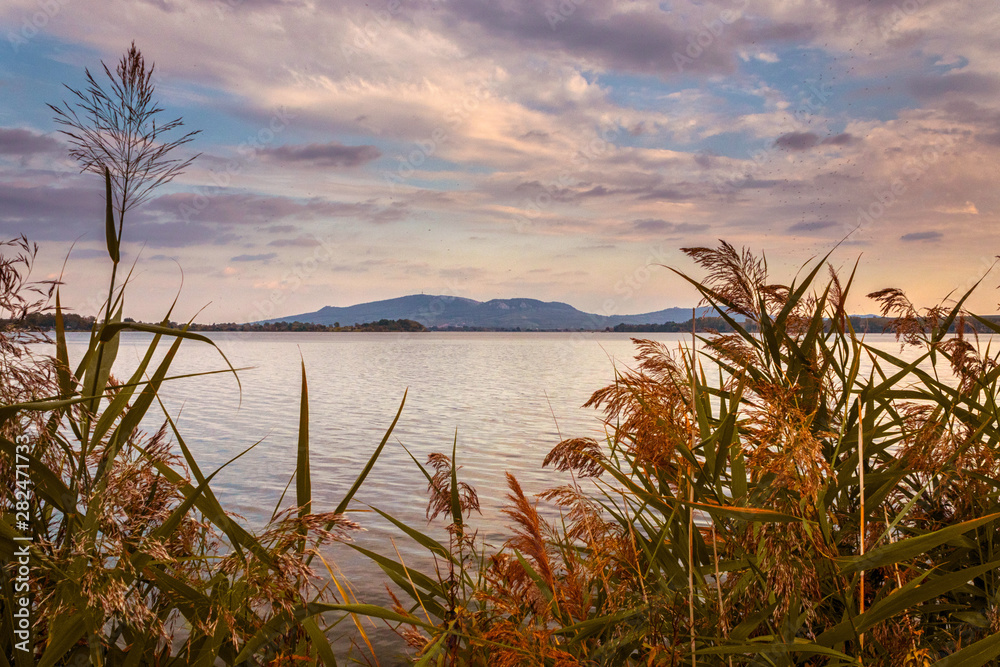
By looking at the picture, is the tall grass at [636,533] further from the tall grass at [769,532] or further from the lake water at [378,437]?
the lake water at [378,437]

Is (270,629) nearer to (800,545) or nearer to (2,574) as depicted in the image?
(2,574)

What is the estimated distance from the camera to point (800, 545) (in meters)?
1.87

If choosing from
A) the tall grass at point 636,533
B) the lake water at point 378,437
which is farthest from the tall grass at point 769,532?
the lake water at point 378,437

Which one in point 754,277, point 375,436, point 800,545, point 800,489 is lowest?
point 375,436

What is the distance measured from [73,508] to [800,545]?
2196 mm

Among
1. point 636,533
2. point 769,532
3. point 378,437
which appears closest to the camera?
point 769,532

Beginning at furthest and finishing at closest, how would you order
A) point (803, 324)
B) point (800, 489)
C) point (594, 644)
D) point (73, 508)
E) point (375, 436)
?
1. point (375, 436)
2. point (803, 324)
3. point (594, 644)
4. point (73, 508)
5. point (800, 489)

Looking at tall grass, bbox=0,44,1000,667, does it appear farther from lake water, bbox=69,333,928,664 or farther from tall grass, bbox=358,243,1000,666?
lake water, bbox=69,333,928,664

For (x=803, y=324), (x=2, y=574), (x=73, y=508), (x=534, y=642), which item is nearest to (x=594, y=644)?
(x=534, y=642)

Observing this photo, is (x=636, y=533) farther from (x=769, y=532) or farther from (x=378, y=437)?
(x=378, y=437)

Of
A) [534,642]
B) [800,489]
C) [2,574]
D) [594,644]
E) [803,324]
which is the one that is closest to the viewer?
[800,489]

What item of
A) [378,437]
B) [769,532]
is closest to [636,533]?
[769,532]

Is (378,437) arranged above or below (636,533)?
below

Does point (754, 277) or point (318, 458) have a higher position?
point (754, 277)
